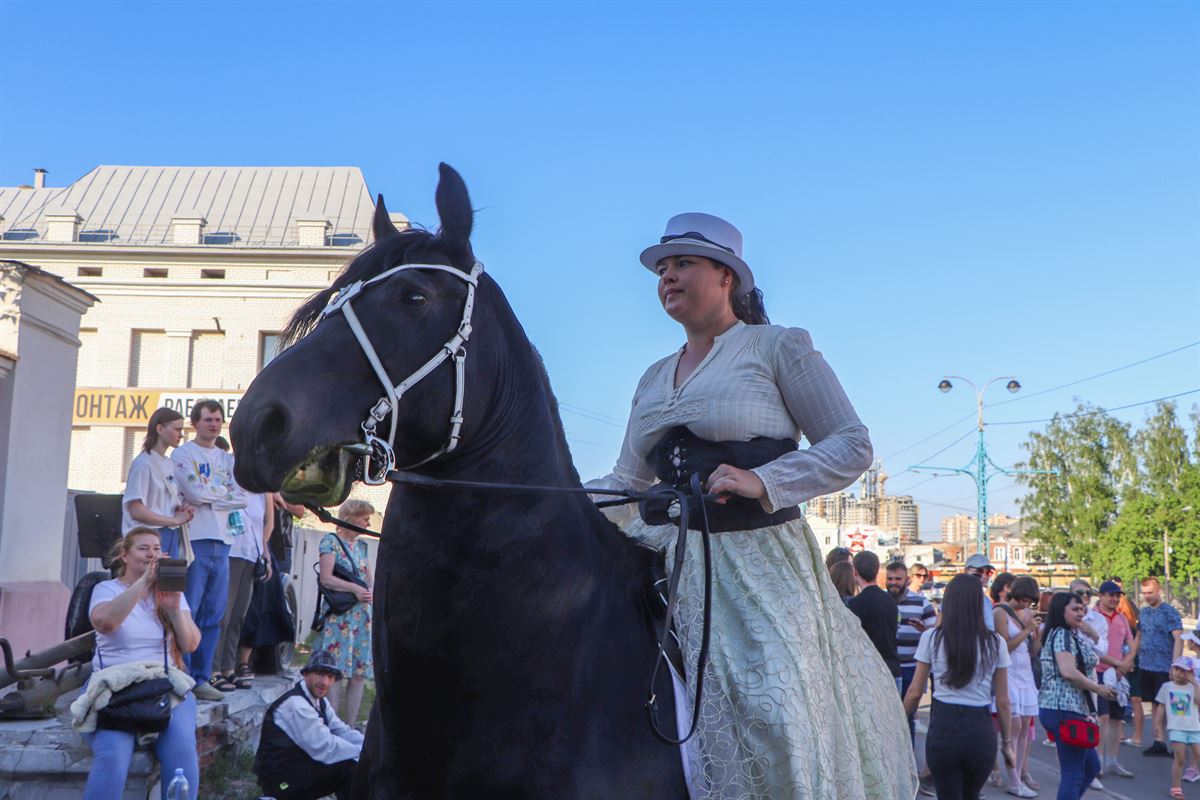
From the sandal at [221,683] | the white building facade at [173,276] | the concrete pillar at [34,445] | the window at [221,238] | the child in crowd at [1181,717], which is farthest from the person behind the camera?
the window at [221,238]

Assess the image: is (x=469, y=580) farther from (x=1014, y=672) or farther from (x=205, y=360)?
(x=205, y=360)

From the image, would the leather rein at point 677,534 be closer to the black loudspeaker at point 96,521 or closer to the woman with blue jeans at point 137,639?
the woman with blue jeans at point 137,639

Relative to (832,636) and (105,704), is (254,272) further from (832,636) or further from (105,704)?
(832,636)

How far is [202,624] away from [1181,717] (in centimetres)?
1061

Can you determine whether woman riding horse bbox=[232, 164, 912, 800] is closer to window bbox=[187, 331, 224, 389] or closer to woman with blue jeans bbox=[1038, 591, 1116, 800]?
woman with blue jeans bbox=[1038, 591, 1116, 800]

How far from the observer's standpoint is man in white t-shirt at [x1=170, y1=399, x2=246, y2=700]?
7.74 metres

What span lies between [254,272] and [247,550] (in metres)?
36.7

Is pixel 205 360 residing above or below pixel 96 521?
above

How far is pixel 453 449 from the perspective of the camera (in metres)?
2.63

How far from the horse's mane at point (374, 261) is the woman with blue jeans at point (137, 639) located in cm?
401

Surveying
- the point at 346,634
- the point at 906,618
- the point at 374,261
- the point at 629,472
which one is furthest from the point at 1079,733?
the point at 374,261

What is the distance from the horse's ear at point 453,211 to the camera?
2753 millimetres

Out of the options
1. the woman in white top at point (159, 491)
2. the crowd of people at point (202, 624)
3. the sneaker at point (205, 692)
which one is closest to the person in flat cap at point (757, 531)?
the crowd of people at point (202, 624)

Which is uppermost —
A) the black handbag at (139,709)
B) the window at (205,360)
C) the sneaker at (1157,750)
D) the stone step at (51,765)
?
the window at (205,360)
